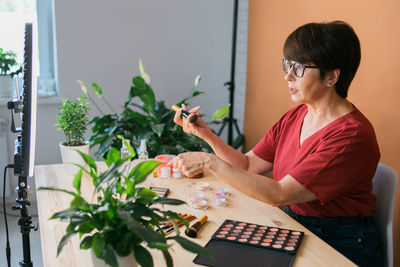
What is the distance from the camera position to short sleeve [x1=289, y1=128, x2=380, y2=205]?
1503mm

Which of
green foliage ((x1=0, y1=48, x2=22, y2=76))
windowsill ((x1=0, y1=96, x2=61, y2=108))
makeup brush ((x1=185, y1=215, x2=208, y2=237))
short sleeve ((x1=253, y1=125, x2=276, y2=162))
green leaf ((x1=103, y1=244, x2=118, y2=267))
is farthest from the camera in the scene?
windowsill ((x1=0, y1=96, x2=61, y2=108))

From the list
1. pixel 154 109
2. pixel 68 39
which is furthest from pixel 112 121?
pixel 68 39

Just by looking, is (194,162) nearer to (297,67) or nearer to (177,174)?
(177,174)

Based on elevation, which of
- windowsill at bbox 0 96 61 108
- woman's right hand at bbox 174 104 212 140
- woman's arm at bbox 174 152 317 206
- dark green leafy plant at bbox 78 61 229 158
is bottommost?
dark green leafy plant at bbox 78 61 229 158

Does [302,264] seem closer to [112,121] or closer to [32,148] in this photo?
[32,148]

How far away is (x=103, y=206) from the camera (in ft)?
3.02

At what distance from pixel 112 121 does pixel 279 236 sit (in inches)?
74.1

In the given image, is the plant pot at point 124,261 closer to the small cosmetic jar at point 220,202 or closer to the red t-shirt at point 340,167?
the small cosmetic jar at point 220,202

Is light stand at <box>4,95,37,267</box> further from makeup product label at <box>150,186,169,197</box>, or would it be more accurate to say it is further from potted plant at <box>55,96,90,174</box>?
makeup product label at <box>150,186,169,197</box>

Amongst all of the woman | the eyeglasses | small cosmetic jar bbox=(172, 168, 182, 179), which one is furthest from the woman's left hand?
the eyeglasses

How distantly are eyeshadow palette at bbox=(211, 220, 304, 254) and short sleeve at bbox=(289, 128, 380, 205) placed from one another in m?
0.22

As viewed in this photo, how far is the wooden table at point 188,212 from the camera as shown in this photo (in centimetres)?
118

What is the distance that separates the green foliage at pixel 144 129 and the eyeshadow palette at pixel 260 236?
145 centimetres

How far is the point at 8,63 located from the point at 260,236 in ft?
7.88
